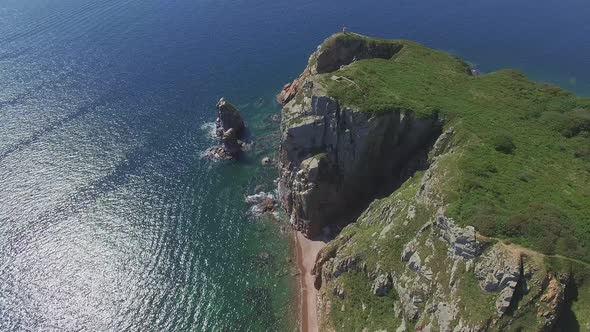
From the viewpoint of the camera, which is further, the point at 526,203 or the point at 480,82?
the point at 480,82

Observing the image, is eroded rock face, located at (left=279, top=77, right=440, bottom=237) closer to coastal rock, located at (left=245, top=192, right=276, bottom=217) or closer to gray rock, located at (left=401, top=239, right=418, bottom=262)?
coastal rock, located at (left=245, top=192, right=276, bottom=217)

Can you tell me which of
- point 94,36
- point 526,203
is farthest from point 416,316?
point 94,36

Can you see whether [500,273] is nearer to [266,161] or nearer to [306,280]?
[306,280]

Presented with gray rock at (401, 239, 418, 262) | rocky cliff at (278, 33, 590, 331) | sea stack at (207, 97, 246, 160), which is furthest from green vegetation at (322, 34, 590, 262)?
sea stack at (207, 97, 246, 160)

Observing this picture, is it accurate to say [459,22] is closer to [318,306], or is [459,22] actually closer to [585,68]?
[585,68]

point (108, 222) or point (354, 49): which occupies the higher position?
point (354, 49)

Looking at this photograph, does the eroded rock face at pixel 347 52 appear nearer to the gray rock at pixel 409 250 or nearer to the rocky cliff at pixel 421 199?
the rocky cliff at pixel 421 199

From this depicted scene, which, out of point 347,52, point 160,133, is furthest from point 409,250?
point 160,133
